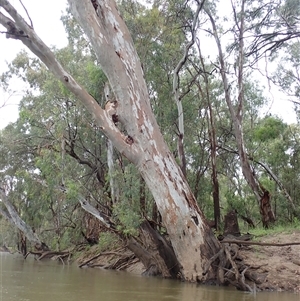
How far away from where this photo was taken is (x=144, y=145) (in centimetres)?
745

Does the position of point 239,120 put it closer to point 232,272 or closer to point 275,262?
point 275,262

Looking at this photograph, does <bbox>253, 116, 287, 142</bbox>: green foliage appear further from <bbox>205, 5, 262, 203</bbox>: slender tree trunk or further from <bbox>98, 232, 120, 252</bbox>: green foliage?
<bbox>98, 232, 120, 252</bbox>: green foliage

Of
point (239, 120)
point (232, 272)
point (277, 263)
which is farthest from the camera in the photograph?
point (239, 120)

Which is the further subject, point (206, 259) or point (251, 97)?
point (251, 97)

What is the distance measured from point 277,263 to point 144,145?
10.6 ft

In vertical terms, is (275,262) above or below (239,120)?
below

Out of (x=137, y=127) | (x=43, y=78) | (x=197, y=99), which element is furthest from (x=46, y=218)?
(x=137, y=127)

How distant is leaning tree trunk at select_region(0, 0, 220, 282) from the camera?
288 inches

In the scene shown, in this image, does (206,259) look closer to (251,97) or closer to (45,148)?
(45,148)

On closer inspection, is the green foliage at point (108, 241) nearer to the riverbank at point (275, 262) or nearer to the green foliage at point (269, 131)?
the riverbank at point (275, 262)

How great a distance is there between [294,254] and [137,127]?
152 inches

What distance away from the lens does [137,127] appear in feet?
24.6

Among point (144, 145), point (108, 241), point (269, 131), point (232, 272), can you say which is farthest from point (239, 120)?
point (232, 272)

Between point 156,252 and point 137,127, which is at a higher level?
point 137,127
